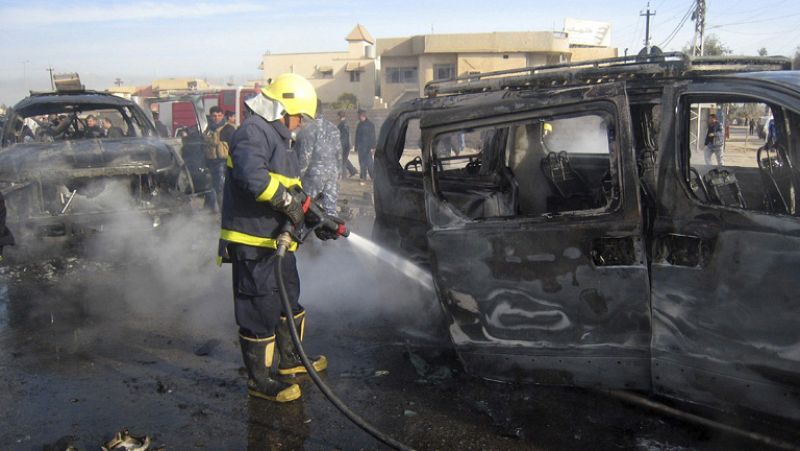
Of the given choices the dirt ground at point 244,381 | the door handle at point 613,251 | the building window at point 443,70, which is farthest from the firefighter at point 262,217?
the building window at point 443,70

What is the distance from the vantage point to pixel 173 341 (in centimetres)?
509

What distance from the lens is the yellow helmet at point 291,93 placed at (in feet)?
12.9

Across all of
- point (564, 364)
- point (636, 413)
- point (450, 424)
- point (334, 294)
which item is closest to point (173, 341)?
point (334, 294)

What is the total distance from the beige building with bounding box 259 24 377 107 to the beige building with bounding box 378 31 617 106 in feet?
12.4

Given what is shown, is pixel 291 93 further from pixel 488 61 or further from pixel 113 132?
pixel 488 61

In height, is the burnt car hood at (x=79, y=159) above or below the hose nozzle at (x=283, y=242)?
above

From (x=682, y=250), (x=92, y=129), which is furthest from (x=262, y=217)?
(x=92, y=129)

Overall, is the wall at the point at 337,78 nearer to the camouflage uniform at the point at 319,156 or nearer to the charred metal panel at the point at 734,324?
the camouflage uniform at the point at 319,156

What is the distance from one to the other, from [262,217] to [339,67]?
43.1 metres

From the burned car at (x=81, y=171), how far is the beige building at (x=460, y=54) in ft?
90.8

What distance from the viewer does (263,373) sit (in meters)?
4.05

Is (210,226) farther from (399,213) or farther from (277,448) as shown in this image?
(277,448)

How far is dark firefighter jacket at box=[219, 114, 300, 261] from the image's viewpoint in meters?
3.70

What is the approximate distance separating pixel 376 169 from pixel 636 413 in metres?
2.83
